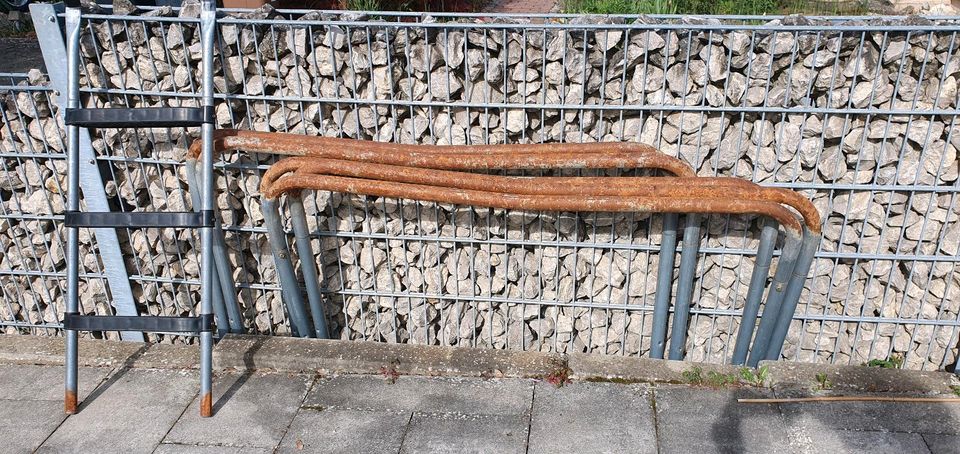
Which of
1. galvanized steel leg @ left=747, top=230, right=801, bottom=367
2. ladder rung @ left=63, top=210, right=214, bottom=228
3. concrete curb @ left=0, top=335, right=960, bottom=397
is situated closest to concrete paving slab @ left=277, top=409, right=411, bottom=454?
concrete curb @ left=0, top=335, right=960, bottom=397

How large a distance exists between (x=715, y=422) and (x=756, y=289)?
0.63 meters

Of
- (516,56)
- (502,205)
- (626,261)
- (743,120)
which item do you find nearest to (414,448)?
(502,205)

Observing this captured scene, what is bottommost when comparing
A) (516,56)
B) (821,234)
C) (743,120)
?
(821,234)

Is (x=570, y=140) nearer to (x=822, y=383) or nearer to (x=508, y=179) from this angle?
(x=508, y=179)

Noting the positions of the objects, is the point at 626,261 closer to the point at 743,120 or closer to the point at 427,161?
the point at 743,120

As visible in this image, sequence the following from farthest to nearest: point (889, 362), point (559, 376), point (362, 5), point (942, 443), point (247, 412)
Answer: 1. point (362, 5)
2. point (889, 362)
3. point (559, 376)
4. point (247, 412)
5. point (942, 443)

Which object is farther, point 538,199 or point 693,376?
point 693,376

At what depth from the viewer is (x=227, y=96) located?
3.30m

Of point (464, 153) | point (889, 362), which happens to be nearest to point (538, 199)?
point (464, 153)

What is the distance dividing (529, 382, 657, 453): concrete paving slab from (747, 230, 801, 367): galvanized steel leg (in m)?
0.59

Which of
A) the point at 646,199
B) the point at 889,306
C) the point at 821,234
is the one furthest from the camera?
the point at 889,306

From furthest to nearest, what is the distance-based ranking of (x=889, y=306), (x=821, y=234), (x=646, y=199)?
(x=889, y=306) → (x=821, y=234) → (x=646, y=199)

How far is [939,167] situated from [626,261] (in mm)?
1408

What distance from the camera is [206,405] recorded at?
128 inches
